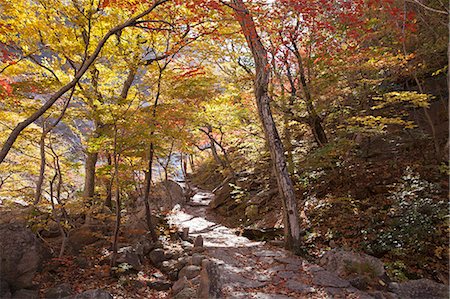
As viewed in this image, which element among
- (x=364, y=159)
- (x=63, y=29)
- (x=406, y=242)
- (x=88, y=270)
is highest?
(x=63, y=29)

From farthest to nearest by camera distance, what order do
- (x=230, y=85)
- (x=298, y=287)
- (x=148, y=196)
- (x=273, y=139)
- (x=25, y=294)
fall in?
(x=230, y=85) → (x=148, y=196) → (x=273, y=139) → (x=298, y=287) → (x=25, y=294)

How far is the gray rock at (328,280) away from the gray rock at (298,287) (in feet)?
0.94

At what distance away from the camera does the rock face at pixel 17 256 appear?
5.29 metres

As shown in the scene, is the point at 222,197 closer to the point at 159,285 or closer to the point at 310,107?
the point at 310,107

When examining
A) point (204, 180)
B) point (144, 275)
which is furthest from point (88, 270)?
point (204, 180)

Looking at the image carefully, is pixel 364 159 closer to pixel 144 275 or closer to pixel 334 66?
pixel 334 66

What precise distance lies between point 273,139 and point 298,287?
4.15m

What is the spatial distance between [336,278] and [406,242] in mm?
2300

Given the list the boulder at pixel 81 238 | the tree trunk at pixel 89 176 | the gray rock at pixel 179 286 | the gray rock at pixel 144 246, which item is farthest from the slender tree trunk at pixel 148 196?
the tree trunk at pixel 89 176

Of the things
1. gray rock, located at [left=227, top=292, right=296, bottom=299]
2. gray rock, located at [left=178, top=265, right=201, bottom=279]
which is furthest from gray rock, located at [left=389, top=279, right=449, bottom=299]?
gray rock, located at [left=178, top=265, right=201, bottom=279]

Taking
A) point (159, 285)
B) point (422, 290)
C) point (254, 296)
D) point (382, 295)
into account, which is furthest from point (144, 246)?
point (422, 290)

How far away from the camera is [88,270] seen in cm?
703

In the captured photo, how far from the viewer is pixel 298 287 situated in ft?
19.3

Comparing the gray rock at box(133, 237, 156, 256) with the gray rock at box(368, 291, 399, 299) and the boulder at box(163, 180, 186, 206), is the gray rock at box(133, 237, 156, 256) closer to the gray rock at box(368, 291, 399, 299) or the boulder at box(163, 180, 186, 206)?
the gray rock at box(368, 291, 399, 299)
